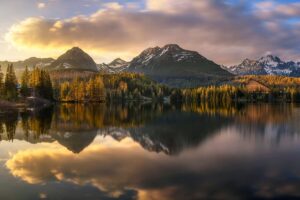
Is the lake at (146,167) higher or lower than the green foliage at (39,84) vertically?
lower

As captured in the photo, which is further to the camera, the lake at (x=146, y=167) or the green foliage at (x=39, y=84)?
the green foliage at (x=39, y=84)

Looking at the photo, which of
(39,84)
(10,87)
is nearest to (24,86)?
(39,84)

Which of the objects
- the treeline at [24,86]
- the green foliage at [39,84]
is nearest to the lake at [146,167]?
the treeline at [24,86]

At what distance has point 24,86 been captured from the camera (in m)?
143

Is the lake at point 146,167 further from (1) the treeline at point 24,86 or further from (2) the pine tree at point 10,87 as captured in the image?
Result: (1) the treeline at point 24,86

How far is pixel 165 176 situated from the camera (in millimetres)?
25547

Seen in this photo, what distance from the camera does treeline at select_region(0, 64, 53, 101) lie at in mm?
126000

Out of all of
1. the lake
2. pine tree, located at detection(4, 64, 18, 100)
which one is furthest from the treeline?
the lake

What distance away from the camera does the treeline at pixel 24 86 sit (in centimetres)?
12600

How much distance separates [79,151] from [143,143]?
32.2ft

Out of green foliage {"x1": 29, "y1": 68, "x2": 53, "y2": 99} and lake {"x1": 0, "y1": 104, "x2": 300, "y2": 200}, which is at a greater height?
green foliage {"x1": 29, "y1": 68, "x2": 53, "y2": 99}

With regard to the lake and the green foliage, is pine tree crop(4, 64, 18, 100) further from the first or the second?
the lake

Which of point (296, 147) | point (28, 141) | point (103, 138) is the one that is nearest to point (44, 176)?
point (28, 141)

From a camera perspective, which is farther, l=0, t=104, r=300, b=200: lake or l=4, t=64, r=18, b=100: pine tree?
l=4, t=64, r=18, b=100: pine tree
